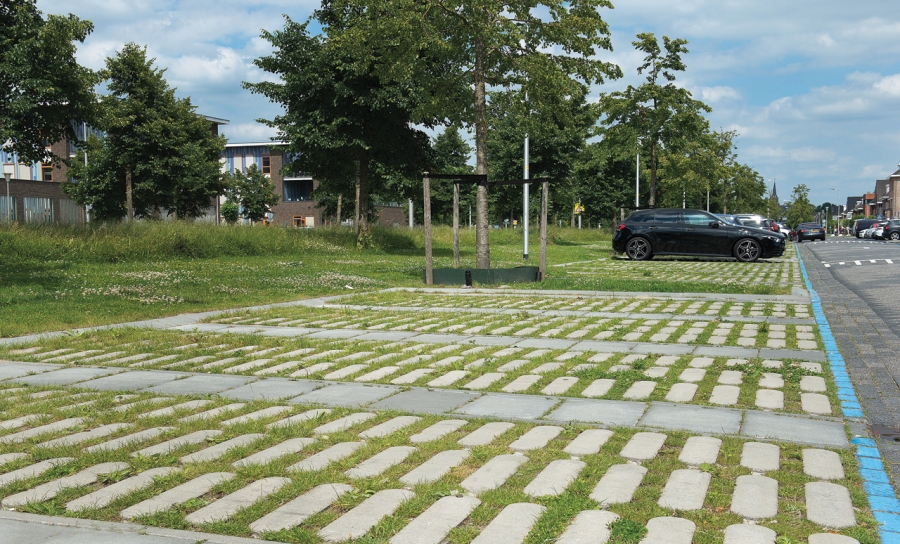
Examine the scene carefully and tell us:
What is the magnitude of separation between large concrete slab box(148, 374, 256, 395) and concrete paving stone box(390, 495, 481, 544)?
3001 mm

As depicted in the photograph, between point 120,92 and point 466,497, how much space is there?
39911mm

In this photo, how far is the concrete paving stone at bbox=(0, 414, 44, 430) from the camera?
4962 millimetres

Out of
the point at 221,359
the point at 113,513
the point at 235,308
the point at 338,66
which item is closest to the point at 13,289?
the point at 235,308

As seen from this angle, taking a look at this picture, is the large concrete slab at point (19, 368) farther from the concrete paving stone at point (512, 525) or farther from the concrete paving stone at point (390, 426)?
the concrete paving stone at point (512, 525)

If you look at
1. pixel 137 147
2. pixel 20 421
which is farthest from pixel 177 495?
pixel 137 147

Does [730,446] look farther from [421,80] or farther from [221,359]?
[421,80]

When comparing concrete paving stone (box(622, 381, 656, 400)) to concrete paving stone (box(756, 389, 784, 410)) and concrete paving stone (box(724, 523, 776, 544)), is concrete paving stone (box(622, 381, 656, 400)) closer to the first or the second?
concrete paving stone (box(756, 389, 784, 410))

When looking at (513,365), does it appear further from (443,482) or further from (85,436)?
(85,436)

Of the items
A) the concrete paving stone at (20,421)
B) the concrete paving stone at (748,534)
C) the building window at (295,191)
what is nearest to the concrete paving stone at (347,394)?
the concrete paving stone at (20,421)

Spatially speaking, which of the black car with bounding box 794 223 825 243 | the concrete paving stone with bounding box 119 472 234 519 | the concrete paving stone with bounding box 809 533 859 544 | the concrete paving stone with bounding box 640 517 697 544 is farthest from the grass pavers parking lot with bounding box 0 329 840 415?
the black car with bounding box 794 223 825 243

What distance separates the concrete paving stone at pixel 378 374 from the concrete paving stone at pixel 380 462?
2081 mm

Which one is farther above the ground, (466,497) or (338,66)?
(338,66)

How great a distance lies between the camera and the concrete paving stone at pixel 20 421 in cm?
496

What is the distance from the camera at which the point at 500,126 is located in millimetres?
46531
